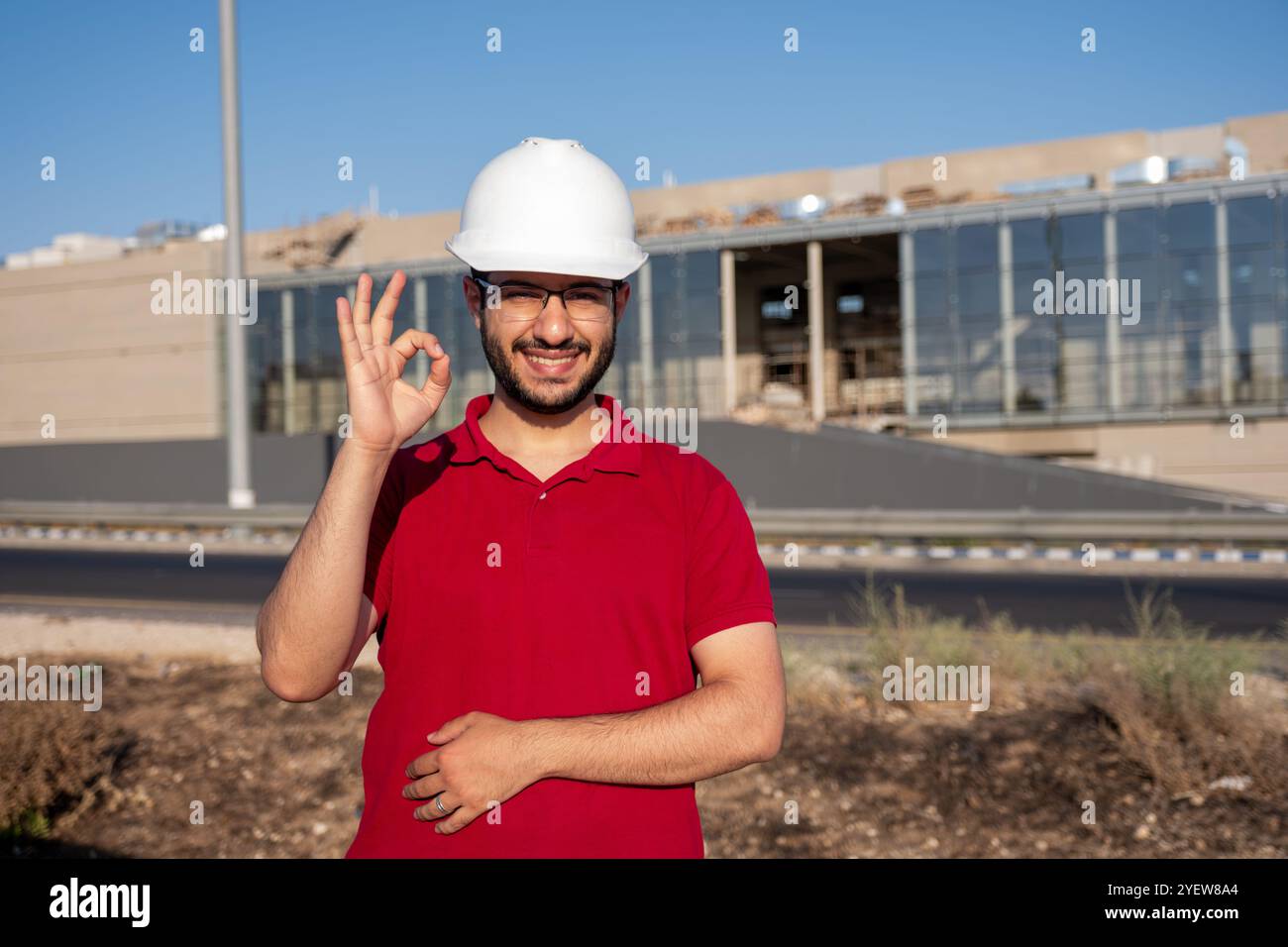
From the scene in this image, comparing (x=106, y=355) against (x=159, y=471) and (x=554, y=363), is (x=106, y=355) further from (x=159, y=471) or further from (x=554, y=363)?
(x=554, y=363)

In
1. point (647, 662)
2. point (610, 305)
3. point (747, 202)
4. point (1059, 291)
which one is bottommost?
point (647, 662)

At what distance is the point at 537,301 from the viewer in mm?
2502

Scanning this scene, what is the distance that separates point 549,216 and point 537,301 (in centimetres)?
20

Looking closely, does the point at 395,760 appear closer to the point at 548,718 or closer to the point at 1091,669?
the point at 548,718

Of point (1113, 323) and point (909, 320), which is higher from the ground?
point (909, 320)

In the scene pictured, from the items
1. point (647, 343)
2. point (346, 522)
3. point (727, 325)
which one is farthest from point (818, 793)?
point (647, 343)

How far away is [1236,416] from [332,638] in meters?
30.0

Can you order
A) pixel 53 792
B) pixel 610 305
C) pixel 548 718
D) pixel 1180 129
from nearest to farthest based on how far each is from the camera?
pixel 548 718, pixel 610 305, pixel 53 792, pixel 1180 129

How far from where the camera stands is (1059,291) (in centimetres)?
2962

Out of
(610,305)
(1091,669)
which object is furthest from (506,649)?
(1091,669)

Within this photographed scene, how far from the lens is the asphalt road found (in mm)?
12633

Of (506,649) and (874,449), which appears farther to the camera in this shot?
(874,449)

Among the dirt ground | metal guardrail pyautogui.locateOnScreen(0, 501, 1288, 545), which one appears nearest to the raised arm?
the dirt ground

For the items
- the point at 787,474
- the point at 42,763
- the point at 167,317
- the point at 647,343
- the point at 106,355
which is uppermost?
the point at 167,317
